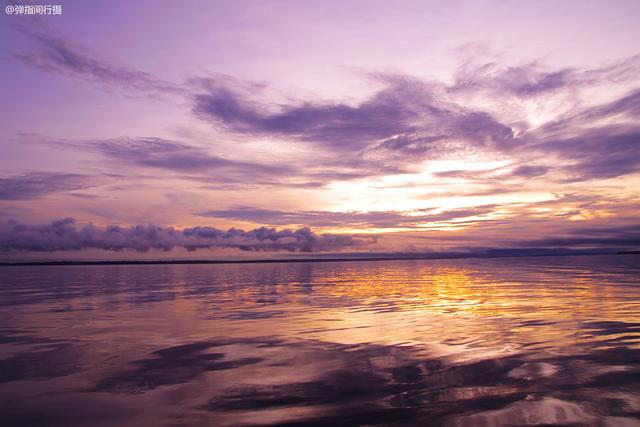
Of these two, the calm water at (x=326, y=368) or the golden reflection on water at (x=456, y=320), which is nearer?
the calm water at (x=326, y=368)

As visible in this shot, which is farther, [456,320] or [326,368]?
[456,320]

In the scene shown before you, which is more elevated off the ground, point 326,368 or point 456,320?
point 326,368

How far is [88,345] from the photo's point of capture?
17.0 m

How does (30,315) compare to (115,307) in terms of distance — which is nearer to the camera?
(30,315)

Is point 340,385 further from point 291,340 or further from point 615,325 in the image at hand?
point 615,325

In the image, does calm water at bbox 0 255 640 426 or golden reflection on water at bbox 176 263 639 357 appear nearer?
calm water at bbox 0 255 640 426

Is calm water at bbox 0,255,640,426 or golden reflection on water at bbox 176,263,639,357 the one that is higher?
calm water at bbox 0,255,640,426

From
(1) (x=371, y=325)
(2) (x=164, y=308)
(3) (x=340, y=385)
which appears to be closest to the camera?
(3) (x=340, y=385)

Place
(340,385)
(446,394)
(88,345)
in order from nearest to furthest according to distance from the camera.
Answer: (446,394) → (340,385) → (88,345)

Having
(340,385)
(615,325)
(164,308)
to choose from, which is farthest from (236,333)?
(615,325)

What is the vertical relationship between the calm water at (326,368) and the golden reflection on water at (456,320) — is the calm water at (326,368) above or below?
above

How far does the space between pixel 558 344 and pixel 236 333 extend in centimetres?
1255

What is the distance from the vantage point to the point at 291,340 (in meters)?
17.8

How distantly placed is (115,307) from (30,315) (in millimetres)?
5003
